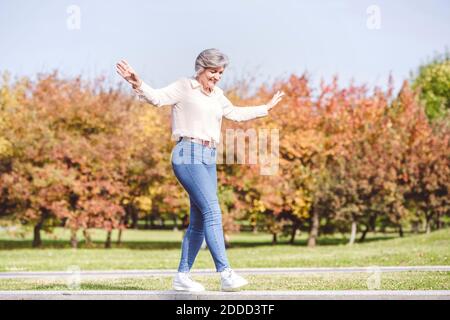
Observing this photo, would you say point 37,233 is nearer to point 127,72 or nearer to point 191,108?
point 191,108

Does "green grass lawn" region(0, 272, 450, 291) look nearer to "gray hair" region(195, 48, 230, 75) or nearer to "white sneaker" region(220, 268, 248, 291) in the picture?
"white sneaker" region(220, 268, 248, 291)

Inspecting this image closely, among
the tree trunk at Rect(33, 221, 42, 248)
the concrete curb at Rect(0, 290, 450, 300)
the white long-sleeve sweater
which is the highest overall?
the white long-sleeve sweater

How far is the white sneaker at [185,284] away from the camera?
6.47m

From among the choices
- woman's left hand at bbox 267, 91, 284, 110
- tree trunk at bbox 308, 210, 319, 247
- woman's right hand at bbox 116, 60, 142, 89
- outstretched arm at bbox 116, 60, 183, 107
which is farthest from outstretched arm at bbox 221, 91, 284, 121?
tree trunk at bbox 308, 210, 319, 247

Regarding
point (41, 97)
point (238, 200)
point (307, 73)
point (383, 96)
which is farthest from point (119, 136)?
point (383, 96)

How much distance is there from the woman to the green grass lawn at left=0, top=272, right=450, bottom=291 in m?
1.01

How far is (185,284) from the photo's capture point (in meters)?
6.51

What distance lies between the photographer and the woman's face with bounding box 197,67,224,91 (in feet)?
21.1

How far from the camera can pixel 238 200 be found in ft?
94.5

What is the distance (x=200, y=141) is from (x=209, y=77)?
599 mm

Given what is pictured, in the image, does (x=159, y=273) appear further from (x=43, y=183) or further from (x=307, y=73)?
(x=307, y=73)

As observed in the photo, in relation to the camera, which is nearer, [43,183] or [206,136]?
[206,136]

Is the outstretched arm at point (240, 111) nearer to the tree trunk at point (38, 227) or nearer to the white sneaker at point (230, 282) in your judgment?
the white sneaker at point (230, 282)
